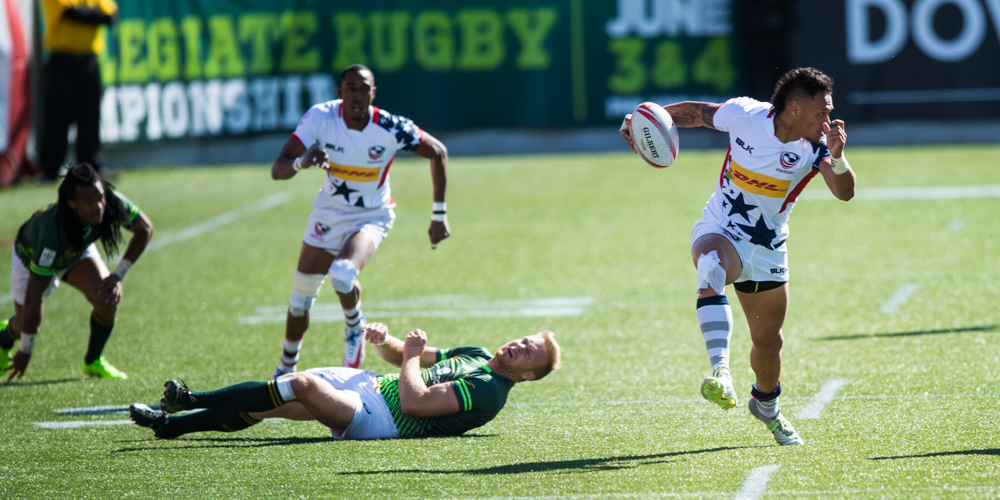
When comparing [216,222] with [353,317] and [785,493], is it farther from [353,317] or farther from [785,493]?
[785,493]

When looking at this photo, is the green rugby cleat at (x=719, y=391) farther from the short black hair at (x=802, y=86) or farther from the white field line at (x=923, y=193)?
the white field line at (x=923, y=193)

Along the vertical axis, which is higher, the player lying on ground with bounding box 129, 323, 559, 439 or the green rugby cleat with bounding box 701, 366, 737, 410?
the green rugby cleat with bounding box 701, 366, 737, 410

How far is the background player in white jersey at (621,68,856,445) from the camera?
17.7ft

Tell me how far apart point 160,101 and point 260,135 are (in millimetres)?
1764

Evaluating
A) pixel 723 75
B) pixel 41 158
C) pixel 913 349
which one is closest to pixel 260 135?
pixel 41 158

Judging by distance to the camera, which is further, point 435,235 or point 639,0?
point 639,0

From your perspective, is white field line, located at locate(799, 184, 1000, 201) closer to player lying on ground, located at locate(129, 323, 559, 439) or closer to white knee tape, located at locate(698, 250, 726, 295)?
player lying on ground, located at locate(129, 323, 559, 439)

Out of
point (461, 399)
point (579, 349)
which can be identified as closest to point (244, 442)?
point (461, 399)

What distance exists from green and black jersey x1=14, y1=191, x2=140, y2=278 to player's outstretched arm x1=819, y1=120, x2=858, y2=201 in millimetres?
4331

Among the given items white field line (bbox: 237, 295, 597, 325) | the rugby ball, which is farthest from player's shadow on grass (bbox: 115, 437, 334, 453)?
white field line (bbox: 237, 295, 597, 325)

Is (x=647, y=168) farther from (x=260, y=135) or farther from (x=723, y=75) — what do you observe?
(x=260, y=135)

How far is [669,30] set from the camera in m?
18.6

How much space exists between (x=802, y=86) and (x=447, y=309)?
16.5 feet

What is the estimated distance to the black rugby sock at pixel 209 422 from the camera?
231 inches
